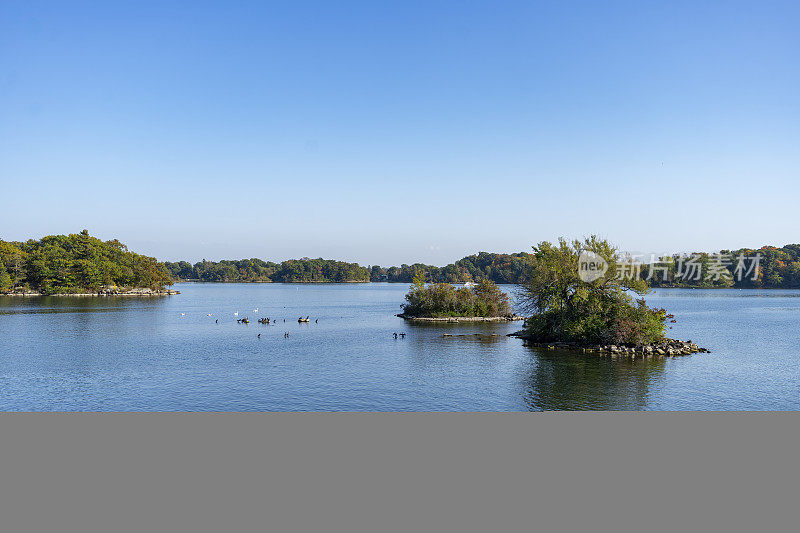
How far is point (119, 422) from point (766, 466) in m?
17.8

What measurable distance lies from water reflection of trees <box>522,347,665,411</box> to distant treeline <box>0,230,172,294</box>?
4042 inches

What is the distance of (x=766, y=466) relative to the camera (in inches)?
487

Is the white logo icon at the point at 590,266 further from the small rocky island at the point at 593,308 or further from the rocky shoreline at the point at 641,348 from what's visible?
the rocky shoreline at the point at 641,348

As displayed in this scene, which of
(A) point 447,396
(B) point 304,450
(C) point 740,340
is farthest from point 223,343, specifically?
(C) point 740,340

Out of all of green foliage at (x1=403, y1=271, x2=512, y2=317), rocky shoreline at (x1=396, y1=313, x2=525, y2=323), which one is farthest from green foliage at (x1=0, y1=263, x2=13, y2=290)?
rocky shoreline at (x1=396, y1=313, x2=525, y2=323)

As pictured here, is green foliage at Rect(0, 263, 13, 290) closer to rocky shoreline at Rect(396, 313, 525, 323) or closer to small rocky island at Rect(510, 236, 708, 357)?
rocky shoreline at Rect(396, 313, 525, 323)

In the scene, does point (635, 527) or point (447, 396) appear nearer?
point (635, 527)

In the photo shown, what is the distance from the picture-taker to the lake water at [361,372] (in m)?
23.9

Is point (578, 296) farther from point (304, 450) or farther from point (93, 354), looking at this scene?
point (93, 354)

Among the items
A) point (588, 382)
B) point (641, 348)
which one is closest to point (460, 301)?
point (641, 348)

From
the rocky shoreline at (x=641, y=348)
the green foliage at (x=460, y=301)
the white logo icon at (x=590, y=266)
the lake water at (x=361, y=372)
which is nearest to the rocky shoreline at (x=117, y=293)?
the lake water at (x=361, y=372)

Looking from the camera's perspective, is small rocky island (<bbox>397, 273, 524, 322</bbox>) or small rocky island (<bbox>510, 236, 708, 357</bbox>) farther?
small rocky island (<bbox>397, 273, 524, 322</bbox>)

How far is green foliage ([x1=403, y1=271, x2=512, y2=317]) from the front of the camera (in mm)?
63812

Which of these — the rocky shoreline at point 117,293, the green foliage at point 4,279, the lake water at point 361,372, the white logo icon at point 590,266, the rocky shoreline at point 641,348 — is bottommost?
the lake water at point 361,372
